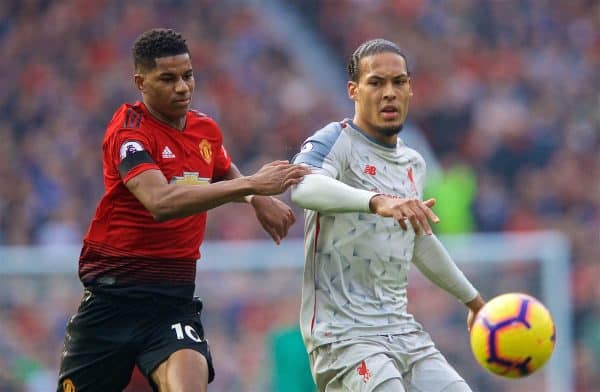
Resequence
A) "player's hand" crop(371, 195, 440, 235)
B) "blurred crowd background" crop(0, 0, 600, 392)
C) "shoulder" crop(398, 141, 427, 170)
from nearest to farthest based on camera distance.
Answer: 1. "player's hand" crop(371, 195, 440, 235)
2. "shoulder" crop(398, 141, 427, 170)
3. "blurred crowd background" crop(0, 0, 600, 392)

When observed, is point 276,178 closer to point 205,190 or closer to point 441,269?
point 205,190

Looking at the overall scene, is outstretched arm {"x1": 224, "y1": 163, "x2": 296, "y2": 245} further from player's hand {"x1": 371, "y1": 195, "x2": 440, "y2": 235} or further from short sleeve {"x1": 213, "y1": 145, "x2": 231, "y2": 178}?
player's hand {"x1": 371, "y1": 195, "x2": 440, "y2": 235}

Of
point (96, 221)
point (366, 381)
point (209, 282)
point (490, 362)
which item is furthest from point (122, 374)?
point (209, 282)

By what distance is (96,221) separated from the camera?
6.50 meters

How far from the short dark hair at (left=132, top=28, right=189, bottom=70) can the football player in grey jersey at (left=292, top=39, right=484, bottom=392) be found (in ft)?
2.63

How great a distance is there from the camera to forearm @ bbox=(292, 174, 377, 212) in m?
5.80

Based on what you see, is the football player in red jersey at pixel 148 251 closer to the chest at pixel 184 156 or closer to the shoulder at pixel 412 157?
the chest at pixel 184 156

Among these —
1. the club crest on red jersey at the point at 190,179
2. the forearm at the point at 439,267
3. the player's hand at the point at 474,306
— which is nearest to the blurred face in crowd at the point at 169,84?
the club crest on red jersey at the point at 190,179

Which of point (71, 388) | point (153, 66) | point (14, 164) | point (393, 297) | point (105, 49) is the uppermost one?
point (105, 49)

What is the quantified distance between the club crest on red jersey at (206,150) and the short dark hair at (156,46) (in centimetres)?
50

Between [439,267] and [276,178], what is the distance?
129 cm

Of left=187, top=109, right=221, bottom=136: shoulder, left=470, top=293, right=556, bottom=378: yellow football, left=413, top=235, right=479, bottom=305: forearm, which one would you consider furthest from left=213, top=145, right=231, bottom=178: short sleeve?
left=470, top=293, right=556, bottom=378: yellow football

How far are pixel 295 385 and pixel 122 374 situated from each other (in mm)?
3408

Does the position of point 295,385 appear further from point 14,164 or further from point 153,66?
point 14,164
